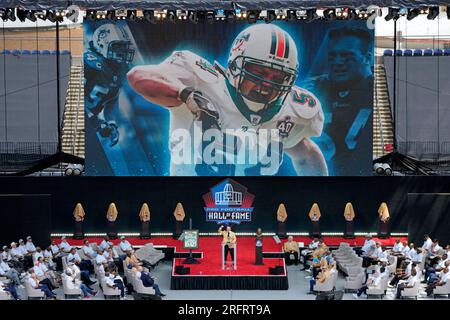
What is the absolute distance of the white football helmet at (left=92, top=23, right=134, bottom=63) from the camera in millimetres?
23781

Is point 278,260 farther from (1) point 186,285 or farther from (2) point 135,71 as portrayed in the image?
(2) point 135,71

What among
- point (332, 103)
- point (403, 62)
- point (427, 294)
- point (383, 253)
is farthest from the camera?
point (403, 62)

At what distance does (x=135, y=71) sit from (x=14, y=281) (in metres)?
7.77

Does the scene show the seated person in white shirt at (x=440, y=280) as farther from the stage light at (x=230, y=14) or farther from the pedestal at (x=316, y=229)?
the stage light at (x=230, y=14)

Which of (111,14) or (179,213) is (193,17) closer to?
(111,14)

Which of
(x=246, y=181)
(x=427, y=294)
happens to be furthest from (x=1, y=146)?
(x=427, y=294)

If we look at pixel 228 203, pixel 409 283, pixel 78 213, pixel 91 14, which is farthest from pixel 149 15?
pixel 409 283

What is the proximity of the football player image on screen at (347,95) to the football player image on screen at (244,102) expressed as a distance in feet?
1.11

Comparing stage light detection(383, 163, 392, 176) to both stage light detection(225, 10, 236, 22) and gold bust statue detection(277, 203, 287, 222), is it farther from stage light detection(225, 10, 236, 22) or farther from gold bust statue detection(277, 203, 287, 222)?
stage light detection(225, 10, 236, 22)

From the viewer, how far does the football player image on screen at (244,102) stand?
23812mm

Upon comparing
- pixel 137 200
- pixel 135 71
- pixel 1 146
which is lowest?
pixel 137 200

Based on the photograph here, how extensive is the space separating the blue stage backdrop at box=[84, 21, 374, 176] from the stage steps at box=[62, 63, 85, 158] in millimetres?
2438

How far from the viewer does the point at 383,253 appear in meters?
20.0

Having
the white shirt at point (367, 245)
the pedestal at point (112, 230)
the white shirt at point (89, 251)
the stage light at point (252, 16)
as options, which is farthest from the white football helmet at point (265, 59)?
the white shirt at point (89, 251)
